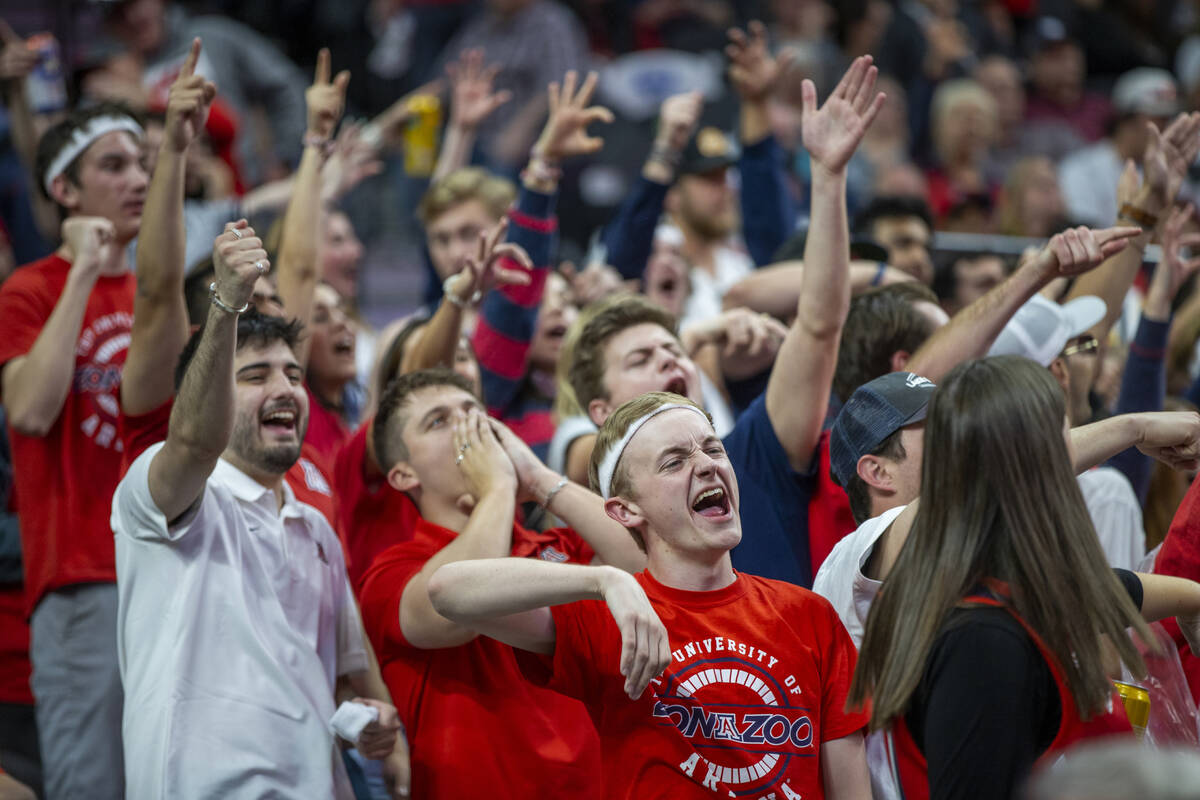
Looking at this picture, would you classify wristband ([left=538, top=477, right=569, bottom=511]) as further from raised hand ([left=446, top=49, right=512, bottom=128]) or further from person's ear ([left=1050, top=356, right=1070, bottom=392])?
raised hand ([left=446, top=49, right=512, bottom=128])

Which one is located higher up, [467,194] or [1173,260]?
[467,194]

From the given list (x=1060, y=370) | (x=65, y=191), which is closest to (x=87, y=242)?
(x=65, y=191)

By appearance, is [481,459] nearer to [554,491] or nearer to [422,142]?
[554,491]

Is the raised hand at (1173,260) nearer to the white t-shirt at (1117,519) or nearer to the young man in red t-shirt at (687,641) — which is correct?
the white t-shirt at (1117,519)

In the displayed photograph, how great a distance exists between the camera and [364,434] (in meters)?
4.17

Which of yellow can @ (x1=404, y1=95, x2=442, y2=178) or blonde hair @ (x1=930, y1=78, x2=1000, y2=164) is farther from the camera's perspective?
blonde hair @ (x1=930, y1=78, x2=1000, y2=164)

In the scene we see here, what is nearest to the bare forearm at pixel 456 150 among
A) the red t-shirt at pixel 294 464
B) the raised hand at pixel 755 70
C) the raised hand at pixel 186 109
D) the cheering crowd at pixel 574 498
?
the cheering crowd at pixel 574 498

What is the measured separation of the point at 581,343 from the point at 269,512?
1121 mm

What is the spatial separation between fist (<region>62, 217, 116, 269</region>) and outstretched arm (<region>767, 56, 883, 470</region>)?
2069 mm

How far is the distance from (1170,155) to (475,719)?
280 cm

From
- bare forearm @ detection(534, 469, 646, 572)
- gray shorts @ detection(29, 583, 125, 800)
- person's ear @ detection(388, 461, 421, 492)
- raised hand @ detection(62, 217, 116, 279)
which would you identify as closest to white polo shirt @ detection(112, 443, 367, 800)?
person's ear @ detection(388, 461, 421, 492)

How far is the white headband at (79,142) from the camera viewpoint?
4398 millimetres

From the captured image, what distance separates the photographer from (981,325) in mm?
3510

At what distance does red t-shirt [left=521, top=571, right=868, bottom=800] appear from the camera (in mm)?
2717
